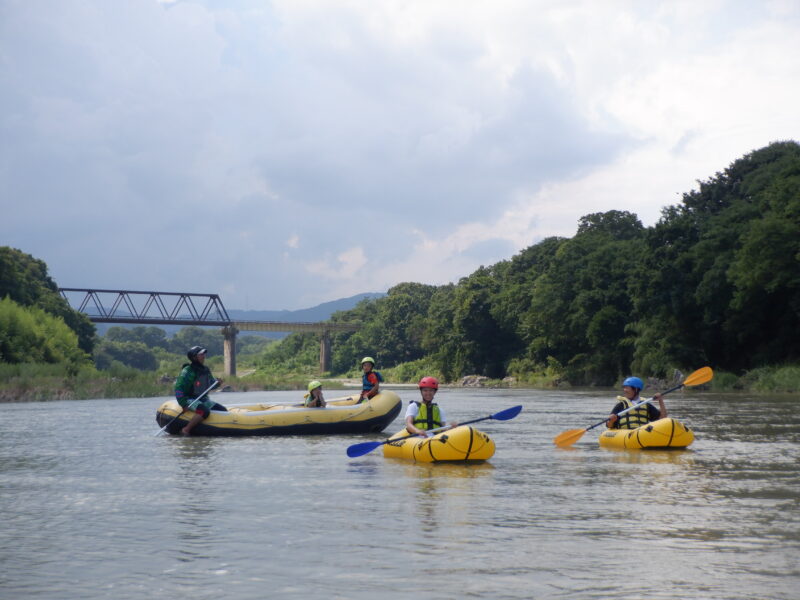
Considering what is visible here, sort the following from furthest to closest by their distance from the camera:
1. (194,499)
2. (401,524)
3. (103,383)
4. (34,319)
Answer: (34,319) → (103,383) → (194,499) → (401,524)

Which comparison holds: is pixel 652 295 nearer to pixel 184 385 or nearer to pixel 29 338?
pixel 29 338

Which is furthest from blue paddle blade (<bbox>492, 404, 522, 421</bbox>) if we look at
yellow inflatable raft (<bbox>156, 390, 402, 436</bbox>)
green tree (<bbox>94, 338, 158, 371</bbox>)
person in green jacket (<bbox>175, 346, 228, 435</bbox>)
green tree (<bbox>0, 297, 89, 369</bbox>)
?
green tree (<bbox>94, 338, 158, 371</bbox>)

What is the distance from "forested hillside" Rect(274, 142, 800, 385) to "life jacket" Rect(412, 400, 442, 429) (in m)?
29.0

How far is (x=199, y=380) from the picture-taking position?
762 inches

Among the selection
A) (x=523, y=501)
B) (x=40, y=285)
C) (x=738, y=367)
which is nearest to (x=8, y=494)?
(x=523, y=501)

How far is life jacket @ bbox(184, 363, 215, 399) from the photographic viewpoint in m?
19.3

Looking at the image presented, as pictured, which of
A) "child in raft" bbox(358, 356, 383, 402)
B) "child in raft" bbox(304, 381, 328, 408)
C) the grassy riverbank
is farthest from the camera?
A: the grassy riverbank

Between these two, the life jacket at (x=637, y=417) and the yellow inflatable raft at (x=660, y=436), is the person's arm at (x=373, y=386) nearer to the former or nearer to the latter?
the life jacket at (x=637, y=417)

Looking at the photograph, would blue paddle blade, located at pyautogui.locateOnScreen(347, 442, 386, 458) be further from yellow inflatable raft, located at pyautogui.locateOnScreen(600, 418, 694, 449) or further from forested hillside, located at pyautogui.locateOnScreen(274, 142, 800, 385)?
forested hillside, located at pyautogui.locateOnScreen(274, 142, 800, 385)

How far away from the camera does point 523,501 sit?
10078 mm

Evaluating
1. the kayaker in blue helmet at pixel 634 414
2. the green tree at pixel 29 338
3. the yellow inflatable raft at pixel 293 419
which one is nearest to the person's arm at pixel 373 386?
the yellow inflatable raft at pixel 293 419

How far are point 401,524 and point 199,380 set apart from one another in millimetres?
11302

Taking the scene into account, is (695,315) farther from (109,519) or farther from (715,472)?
(109,519)

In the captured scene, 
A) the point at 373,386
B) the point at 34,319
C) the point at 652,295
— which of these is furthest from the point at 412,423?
the point at 34,319
